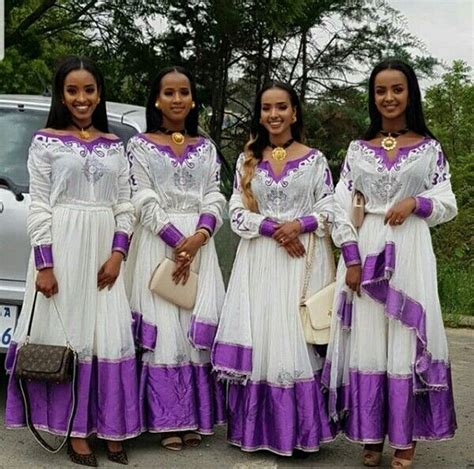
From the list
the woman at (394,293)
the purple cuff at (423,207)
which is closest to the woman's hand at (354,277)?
the woman at (394,293)

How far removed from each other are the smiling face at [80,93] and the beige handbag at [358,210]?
4.28 ft

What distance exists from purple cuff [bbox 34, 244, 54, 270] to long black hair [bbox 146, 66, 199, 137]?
83cm

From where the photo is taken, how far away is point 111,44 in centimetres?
1059

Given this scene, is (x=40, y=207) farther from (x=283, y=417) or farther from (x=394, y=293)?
(x=394, y=293)

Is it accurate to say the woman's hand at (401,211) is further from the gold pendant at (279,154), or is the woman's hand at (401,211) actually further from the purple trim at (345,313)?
the gold pendant at (279,154)

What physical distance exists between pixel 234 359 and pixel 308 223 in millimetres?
727

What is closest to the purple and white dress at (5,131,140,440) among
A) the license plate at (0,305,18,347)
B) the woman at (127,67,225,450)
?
the woman at (127,67,225,450)

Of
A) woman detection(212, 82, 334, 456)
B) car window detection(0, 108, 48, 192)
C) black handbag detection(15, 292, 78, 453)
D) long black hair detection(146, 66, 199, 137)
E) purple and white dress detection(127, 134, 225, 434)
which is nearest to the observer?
black handbag detection(15, 292, 78, 453)

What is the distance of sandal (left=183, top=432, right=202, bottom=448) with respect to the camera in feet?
14.5

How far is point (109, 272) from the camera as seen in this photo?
13.4 feet

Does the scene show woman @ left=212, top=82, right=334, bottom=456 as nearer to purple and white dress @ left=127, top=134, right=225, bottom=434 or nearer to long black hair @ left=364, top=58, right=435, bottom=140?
purple and white dress @ left=127, top=134, right=225, bottom=434

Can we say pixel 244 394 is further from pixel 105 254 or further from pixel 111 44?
pixel 111 44

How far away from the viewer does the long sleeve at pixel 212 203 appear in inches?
169

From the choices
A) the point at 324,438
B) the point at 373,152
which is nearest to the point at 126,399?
the point at 324,438
